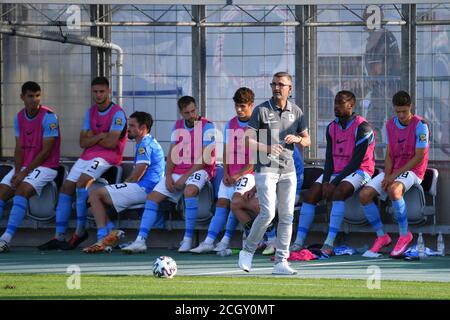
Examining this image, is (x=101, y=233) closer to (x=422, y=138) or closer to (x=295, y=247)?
(x=295, y=247)

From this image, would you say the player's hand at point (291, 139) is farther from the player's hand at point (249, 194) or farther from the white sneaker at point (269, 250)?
the white sneaker at point (269, 250)

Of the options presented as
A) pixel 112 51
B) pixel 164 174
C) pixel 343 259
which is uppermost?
pixel 112 51

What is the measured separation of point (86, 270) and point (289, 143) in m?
2.20

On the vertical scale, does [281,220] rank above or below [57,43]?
below

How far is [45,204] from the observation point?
1373cm

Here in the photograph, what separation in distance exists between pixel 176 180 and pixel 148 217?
0.51m

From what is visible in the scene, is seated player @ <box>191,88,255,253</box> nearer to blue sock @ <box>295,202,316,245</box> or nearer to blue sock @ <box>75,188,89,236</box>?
blue sock @ <box>295,202,316,245</box>

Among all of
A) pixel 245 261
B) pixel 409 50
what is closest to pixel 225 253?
pixel 245 261

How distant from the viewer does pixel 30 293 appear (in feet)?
29.4

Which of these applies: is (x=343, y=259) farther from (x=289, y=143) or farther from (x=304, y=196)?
(x=289, y=143)

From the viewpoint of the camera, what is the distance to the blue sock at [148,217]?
1299 centimetres

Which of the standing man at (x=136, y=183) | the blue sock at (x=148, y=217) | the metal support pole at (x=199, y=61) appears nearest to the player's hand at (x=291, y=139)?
the blue sock at (x=148, y=217)

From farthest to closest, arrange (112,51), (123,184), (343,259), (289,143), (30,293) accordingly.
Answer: (112,51) < (123,184) < (343,259) < (289,143) < (30,293)

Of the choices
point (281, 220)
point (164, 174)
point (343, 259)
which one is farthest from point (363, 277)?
point (164, 174)
